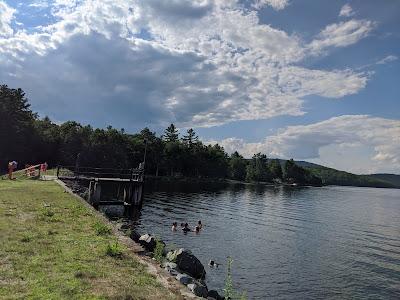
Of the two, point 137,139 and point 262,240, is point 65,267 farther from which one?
point 137,139

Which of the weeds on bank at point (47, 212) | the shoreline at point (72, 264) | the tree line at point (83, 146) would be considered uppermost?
the tree line at point (83, 146)

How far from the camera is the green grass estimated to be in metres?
10.6

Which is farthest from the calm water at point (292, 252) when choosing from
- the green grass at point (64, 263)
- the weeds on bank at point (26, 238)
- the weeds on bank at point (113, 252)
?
the weeds on bank at point (26, 238)

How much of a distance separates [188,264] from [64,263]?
11.3 metres

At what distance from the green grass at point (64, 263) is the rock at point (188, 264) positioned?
549 centimetres

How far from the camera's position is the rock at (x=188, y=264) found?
23000mm

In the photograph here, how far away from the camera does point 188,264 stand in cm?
2328

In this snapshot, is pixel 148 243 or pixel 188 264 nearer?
pixel 188 264

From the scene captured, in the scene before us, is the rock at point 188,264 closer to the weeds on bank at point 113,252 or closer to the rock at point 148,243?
the rock at point 148,243

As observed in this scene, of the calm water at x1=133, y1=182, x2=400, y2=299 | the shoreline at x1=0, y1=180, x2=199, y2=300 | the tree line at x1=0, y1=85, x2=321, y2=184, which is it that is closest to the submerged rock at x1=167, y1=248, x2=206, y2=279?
the calm water at x1=133, y1=182, x2=400, y2=299

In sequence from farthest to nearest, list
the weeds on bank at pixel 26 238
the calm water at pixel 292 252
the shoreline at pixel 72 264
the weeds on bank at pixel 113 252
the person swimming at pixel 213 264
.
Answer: the person swimming at pixel 213 264 → the calm water at pixel 292 252 → the weeds on bank at pixel 26 238 → the weeds on bank at pixel 113 252 → the shoreline at pixel 72 264

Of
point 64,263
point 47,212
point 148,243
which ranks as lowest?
point 148,243

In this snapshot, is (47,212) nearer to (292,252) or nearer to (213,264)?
(213,264)

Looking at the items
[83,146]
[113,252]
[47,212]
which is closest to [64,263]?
[113,252]
